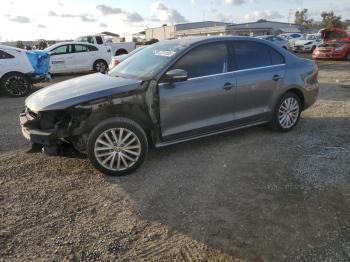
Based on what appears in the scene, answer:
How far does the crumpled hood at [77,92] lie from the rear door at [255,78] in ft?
5.64

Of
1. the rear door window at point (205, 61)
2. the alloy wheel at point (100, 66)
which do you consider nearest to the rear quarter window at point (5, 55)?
the alloy wheel at point (100, 66)

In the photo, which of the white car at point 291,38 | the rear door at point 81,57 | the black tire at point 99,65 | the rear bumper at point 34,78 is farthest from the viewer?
the white car at point 291,38

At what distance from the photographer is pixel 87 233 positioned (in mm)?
3451

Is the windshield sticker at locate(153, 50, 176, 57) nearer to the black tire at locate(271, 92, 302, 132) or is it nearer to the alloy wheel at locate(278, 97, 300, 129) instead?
the black tire at locate(271, 92, 302, 132)

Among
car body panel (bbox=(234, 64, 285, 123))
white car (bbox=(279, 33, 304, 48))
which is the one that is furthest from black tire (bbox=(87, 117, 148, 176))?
white car (bbox=(279, 33, 304, 48))

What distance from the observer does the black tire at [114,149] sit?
4457 mm

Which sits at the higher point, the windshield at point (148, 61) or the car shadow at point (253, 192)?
the windshield at point (148, 61)

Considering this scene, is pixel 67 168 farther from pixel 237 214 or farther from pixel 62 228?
pixel 237 214

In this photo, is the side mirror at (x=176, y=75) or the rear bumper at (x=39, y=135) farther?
the side mirror at (x=176, y=75)

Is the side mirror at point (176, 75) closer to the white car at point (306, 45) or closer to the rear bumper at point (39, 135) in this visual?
the rear bumper at point (39, 135)

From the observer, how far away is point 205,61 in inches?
209

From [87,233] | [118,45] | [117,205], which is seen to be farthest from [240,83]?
[118,45]

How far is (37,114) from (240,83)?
2947 millimetres

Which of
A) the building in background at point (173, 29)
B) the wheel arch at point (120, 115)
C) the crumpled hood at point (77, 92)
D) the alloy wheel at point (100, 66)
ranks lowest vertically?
the alloy wheel at point (100, 66)
